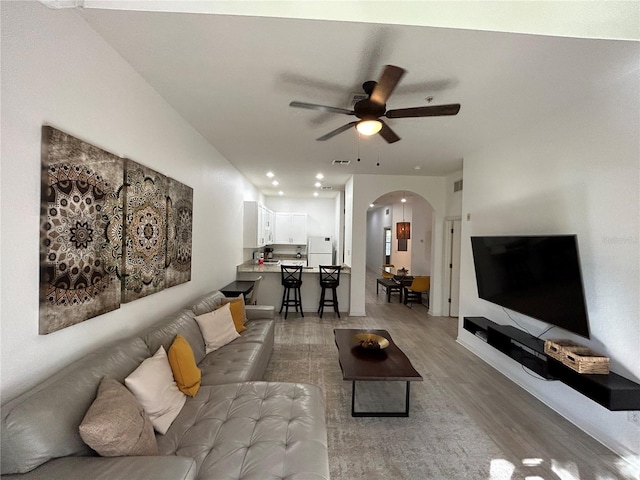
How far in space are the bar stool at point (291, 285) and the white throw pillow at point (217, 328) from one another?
2.47 m

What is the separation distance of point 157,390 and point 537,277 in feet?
10.4

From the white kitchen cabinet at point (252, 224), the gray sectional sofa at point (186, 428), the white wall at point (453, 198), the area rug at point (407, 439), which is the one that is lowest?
the area rug at point (407, 439)

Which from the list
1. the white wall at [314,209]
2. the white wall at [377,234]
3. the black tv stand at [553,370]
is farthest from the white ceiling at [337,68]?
the white wall at [377,234]

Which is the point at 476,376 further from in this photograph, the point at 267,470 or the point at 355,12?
the point at 355,12

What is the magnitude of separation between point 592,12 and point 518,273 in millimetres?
2111

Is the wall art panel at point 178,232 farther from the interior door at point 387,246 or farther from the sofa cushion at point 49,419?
the interior door at point 387,246

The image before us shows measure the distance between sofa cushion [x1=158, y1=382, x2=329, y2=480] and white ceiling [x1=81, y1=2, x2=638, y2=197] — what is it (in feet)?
7.88

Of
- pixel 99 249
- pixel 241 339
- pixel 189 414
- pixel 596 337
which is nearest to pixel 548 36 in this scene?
pixel 596 337

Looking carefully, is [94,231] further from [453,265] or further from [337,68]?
[453,265]

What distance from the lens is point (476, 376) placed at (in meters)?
3.30

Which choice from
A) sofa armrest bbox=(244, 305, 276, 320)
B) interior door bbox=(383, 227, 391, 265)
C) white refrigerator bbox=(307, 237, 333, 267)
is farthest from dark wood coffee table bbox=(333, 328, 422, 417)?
interior door bbox=(383, 227, 391, 265)

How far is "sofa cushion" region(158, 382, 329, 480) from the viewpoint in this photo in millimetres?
1379

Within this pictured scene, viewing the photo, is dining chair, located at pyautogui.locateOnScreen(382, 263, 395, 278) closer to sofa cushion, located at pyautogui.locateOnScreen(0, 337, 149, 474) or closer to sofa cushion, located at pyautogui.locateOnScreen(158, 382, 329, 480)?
sofa cushion, located at pyautogui.locateOnScreen(158, 382, 329, 480)

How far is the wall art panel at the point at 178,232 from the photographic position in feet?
8.98
